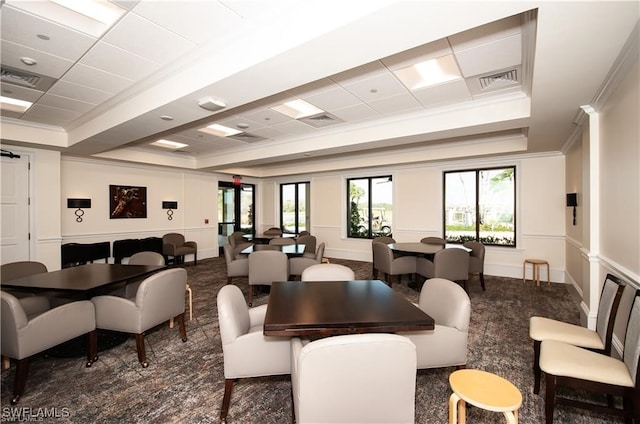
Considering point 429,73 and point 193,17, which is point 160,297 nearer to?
point 193,17

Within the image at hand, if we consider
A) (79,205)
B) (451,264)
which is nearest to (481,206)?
(451,264)

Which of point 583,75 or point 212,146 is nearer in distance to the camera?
point 583,75

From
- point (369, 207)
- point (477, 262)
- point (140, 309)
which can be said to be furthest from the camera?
point (369, 207)

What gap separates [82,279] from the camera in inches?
121

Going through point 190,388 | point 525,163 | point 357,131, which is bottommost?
→ point 190,388

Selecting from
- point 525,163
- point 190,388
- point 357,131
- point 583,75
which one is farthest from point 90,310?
point 525,163

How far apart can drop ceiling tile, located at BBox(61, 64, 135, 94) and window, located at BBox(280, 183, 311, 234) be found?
668cm

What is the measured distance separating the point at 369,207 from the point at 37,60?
286 inches

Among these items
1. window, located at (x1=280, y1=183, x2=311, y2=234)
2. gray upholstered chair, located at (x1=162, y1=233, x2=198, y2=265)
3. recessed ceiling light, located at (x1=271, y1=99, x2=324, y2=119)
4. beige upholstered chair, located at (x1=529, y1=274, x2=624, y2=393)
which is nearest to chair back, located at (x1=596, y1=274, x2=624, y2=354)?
beige upholstered chair, located at (x1=529, y1=274, x2=624, y2=393)

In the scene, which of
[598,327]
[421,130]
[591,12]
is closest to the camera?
[591,12]

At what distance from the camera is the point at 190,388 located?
2.43 metres

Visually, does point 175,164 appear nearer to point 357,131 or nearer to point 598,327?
point 357,131

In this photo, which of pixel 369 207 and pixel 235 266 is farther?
pixel 369 207

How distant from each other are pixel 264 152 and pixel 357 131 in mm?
2398
